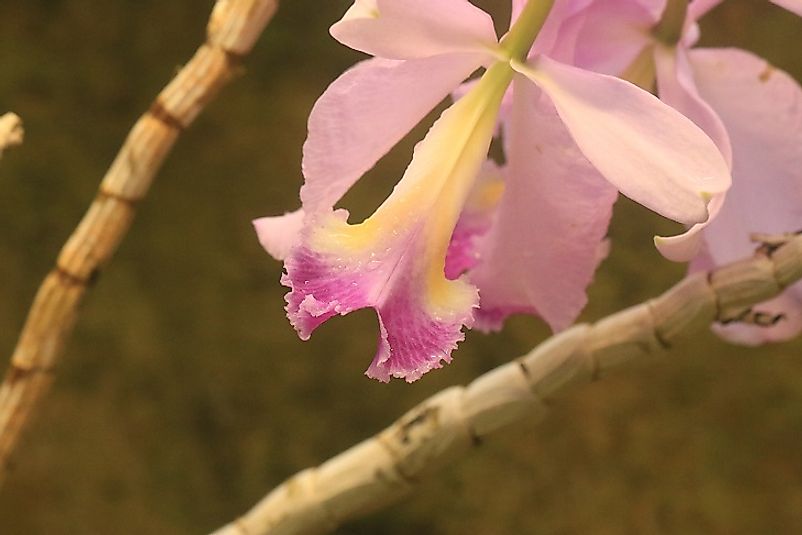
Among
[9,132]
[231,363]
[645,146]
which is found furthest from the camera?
[231,363]

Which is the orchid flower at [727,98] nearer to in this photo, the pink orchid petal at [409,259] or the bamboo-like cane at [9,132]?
the pink orchid petal at [409,259]

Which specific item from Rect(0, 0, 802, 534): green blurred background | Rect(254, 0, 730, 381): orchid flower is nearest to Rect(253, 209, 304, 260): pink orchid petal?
Rect(254, 0, 730, 381): orchid flower

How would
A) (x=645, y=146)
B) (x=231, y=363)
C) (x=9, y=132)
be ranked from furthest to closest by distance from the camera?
(x=231, y=363) → (x=9, y=132) → (x=645, y=146)

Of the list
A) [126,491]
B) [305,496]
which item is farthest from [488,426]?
[126,491]

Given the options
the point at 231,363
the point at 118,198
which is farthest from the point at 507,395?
the point at 231,363

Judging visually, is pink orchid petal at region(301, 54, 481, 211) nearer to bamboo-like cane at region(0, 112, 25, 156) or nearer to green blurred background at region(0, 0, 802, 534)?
bamboo-like cane at region(0, 112, 25, 156)

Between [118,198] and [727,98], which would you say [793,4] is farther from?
[118,198]

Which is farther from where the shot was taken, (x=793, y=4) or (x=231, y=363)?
(x=231, y=363)

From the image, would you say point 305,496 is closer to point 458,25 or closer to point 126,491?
point 458,25
